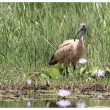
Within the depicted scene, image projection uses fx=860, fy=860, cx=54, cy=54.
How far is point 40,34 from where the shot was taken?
361 inches

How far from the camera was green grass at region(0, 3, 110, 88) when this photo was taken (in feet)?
28.8

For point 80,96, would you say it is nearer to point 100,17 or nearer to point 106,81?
point 106,81

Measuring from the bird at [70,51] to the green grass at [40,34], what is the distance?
81mm

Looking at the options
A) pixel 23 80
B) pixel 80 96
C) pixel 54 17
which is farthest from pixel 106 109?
pixel 54 17

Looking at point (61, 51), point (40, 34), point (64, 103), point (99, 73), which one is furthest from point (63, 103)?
point (40, 34)

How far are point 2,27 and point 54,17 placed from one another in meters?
0.66

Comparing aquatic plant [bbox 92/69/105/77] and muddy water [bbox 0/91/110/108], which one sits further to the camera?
aquatic plant [bbox 92/69/105/77]

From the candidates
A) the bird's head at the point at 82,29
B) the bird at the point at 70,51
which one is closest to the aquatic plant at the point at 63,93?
the bird at the point at 70,51

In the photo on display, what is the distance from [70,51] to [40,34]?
1.22 feet

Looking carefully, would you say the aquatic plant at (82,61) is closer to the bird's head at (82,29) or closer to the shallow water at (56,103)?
the bird's head at (82,29)

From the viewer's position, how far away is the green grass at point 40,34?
8789 mm

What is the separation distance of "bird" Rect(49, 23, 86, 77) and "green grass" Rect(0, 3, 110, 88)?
0.08 metres

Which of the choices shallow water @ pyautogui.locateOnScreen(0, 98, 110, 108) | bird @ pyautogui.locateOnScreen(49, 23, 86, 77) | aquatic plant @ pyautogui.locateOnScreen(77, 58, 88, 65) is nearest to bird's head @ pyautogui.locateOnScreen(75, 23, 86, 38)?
bird @ pyautogui.locateOnScreen(49, 23, 86, 77)

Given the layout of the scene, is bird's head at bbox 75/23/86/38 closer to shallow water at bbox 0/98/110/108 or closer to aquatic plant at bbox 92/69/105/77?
aquatic plant at bbox 92/69/105/77
